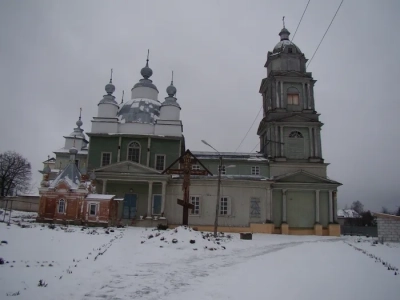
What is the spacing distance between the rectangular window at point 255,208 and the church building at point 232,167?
0.30ft

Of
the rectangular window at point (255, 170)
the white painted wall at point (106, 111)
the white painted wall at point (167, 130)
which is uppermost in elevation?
the white painted wall at point (106, 111)

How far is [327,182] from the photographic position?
32.9 metres

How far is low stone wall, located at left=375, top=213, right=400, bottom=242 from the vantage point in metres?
22.0

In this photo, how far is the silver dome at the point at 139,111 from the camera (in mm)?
34344

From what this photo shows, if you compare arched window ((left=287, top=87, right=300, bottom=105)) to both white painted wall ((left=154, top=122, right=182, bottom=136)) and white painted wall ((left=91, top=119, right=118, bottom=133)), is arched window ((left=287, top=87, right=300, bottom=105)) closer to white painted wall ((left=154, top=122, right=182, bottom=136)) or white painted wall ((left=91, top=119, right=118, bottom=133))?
white painted wall ((left=154, top=122, right=182, bottom=136))

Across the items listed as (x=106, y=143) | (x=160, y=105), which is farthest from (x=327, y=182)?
(x=106, y=143)

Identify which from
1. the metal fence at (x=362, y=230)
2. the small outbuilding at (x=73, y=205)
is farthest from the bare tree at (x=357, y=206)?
the small outbuilding at (x=73, y=205)

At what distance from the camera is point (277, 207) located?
108ft

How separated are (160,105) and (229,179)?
11.2m

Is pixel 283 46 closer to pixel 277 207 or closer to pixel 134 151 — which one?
pixel 277 207

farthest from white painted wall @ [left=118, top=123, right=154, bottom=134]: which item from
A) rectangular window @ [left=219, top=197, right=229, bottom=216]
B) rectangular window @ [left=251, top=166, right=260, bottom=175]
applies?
rectangular window @ [left=251, top=166, right=260, bottom=175]

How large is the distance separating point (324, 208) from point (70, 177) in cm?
2346

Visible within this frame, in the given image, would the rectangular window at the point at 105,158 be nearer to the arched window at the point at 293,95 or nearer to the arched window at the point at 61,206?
the arched window at the point at 61,206

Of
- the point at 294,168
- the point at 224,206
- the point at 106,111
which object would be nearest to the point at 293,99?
the point at 294,168
